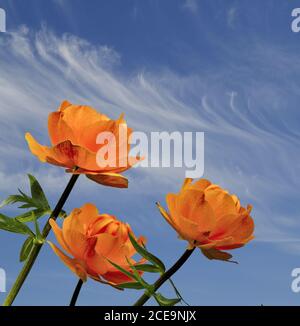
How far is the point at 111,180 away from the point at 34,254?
0.25m

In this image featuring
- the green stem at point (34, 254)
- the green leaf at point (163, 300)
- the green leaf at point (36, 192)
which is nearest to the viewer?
the green leaf at point (163, 300)

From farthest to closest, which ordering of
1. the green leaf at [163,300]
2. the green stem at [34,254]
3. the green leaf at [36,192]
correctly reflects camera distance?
the green leaf at [36,192] < the green stem at [34,254] < the green leaf at [163,300]

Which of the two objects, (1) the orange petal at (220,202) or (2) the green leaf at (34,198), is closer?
(1) the orange petal at (220,202)

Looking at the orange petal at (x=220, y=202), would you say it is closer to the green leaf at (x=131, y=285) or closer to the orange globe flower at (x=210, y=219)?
the orange globe flower at (x=210, y=219)

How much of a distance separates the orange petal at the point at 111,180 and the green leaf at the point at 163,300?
0.84 ft

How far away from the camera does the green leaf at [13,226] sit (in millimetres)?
1353

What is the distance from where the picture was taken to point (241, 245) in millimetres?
1280

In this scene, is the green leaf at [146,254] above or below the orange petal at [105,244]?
below

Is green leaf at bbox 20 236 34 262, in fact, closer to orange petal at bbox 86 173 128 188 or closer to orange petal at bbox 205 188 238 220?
orange petal at bbox 86 173 128 188

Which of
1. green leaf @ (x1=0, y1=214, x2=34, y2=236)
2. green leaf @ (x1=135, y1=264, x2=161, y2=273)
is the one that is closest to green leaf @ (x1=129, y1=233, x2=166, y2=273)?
green leaf @ (x1=135, y1=264, x2=161, y2=273)

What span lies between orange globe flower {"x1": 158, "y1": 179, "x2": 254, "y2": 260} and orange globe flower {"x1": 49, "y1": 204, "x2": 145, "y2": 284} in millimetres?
120

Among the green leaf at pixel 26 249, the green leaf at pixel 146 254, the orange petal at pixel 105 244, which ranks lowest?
the green leaf at pixel 146 254

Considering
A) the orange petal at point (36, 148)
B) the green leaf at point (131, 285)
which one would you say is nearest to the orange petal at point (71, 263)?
the green leaf at point (131, 285)
